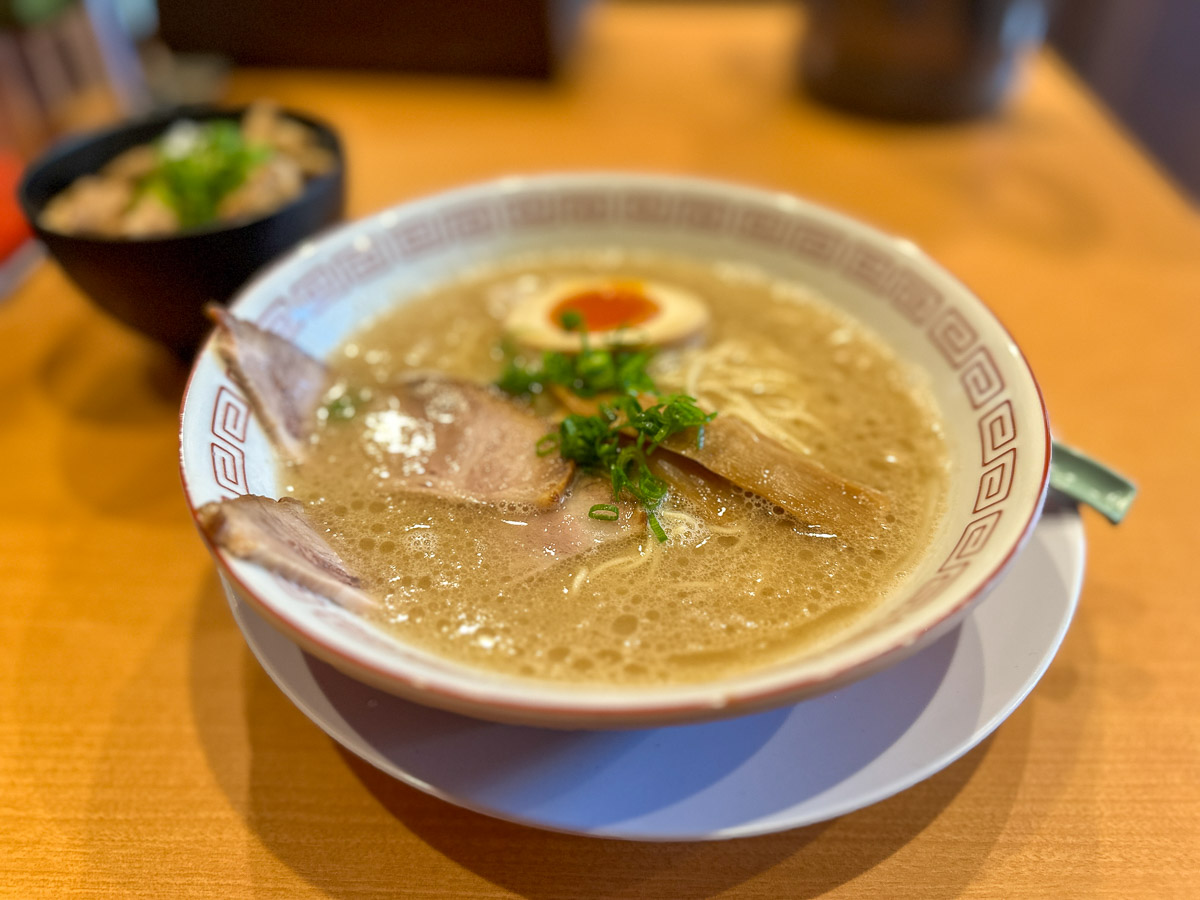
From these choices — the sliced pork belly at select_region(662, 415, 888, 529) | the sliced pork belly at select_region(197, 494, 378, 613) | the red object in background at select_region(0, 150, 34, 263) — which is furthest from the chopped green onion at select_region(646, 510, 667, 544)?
the red object in background at select_region(0, 150, 34, 263)

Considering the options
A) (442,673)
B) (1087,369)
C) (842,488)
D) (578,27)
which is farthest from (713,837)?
(578,27)

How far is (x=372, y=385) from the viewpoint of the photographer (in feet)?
4.93

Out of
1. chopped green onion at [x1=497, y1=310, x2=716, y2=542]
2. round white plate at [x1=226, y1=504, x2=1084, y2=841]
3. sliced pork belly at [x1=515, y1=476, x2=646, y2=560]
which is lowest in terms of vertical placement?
round white plate at [x1=226, y1=504, x2=1084, y2=841]

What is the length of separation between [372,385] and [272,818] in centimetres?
77

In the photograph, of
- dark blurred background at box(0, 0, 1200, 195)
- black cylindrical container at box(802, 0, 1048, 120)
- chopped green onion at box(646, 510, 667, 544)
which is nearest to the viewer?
chopped green onion at box(646, 510, 667, 544)

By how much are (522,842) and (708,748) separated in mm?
256

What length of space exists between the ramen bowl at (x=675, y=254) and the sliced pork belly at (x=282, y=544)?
0.9 inches

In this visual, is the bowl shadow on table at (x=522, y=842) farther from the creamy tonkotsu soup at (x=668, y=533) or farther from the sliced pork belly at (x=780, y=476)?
the sliced pork belly at (x=780, y=476)

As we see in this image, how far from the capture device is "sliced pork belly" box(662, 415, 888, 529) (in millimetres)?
1193

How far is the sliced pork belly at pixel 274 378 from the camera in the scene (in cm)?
122

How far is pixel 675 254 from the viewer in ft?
6.05

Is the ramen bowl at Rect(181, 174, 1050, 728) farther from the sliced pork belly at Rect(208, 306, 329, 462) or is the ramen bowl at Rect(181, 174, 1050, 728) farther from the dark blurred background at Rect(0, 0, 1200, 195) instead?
the dark blurred background at Rect(0, 0, 1200, 195)

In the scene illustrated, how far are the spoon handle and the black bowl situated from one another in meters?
1.45

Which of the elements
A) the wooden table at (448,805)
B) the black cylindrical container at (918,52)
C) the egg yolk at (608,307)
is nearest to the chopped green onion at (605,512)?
the wooden table at (448,805)
